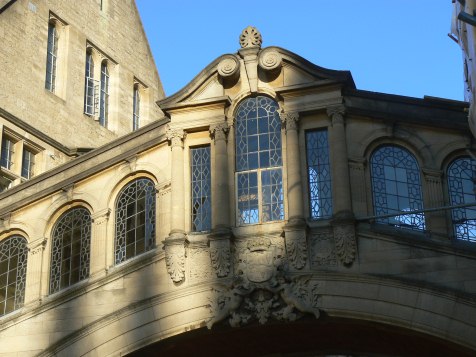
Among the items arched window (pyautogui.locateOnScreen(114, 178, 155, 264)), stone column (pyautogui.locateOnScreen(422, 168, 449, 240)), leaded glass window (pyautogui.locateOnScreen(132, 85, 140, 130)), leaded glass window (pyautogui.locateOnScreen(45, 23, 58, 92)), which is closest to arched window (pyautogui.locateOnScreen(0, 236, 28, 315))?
arched window (pyautogui.locateOnScreen(114, 178, 155, 264))

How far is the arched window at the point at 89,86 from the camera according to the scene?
3694 centimetres

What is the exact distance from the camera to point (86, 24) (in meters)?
37.8

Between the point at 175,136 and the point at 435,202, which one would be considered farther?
the point at 175,136

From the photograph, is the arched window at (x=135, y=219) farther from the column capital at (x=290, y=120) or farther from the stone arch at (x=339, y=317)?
the column capital at (x=290, y=120)

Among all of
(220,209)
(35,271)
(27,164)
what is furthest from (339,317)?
(27,164)

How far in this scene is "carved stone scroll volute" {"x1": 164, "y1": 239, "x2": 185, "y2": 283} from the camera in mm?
23734

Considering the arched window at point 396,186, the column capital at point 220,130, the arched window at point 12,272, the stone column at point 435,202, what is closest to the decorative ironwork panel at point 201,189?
the column capital at point 220,130

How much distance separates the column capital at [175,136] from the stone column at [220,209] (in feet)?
2.27

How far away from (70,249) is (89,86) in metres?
12.6

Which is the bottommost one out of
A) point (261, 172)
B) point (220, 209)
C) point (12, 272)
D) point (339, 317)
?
point (339, 317)

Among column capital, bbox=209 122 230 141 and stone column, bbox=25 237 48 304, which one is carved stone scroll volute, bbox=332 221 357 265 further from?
stone column, bbox=25 237 48 304

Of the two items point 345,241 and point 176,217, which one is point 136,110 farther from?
point 345,241

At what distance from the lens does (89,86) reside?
Answer: 123ft

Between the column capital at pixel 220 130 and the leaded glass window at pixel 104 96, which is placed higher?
the leaded glass window at pixel 104 96
